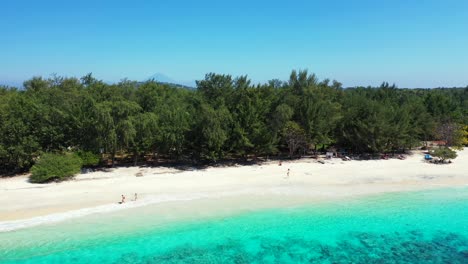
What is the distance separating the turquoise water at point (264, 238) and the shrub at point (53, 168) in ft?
29.8

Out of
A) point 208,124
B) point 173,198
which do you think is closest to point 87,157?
point 173,198

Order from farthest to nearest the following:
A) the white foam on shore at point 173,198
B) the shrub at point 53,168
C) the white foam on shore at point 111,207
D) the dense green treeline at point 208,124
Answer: the dense green treeline at point 208,124 < the shrub at point 53,168 < the white foam on shore at point 173,198 < the white foam on shore at point 111,207

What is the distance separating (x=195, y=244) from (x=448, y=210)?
72.4 feet

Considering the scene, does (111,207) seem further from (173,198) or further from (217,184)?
(217,184)

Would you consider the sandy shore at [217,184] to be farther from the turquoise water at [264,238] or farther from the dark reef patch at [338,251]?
the dark reef patch at [338,251]

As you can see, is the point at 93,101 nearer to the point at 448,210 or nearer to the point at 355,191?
the point at 355,191

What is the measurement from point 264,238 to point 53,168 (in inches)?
840

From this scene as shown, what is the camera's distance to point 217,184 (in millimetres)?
33844

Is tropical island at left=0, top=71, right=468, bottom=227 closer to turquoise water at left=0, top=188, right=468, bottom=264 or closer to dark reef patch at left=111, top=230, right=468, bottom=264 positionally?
turquoise water at left=0, top=188, right=468, bottom=264

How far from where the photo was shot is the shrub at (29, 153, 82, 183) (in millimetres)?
31906

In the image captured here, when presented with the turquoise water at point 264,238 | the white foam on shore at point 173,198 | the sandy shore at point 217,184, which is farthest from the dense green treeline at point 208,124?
the turquoise water at point 264,238

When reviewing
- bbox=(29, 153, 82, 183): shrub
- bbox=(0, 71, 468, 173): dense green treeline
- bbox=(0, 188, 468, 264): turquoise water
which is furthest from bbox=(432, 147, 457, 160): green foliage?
bbox=(29, 153, 82, 183): shrub

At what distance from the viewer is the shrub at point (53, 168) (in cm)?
3191

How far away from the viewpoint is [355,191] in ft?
109
